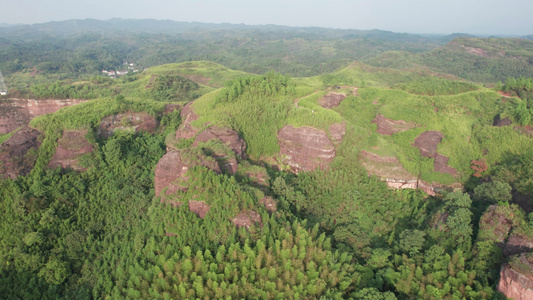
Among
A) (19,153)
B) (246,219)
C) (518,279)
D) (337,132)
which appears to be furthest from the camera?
(337,132)

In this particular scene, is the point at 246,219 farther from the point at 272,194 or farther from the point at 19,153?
the point at 19,153

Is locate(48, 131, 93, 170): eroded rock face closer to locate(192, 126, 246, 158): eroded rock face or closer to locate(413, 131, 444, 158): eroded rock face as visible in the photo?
locate(192, 126, 246, 158): eroded rock face

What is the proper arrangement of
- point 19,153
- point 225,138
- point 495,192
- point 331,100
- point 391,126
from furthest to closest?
point 331,100
point 391,126
point 225,138
point 19,153
point 495,192

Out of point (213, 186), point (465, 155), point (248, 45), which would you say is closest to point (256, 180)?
point (213, 186)

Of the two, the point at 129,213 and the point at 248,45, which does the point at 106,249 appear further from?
the point at 248,45

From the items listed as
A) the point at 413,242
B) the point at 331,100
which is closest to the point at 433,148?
the point at 331,100

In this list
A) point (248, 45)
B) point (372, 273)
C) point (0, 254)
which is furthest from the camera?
point (248, 45)
